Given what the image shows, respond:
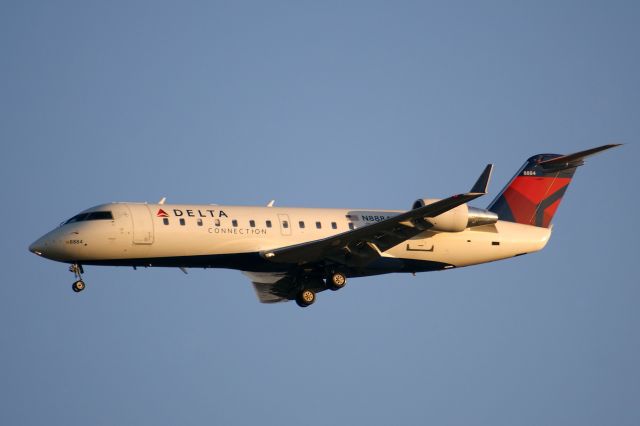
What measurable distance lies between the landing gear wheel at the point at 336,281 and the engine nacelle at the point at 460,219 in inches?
130

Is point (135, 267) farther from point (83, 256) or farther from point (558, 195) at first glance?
point (558, 195)

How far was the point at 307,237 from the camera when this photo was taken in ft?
123

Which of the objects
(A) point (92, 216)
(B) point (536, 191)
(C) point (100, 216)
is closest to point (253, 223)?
(C) point (100, 216)

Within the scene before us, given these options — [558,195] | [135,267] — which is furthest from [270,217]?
[558,195]

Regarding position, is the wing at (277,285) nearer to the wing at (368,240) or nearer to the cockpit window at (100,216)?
the wing at (368,240)

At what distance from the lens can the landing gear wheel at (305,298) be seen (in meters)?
38.4

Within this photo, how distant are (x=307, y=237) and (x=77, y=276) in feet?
23.9

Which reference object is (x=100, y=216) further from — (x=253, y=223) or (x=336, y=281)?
(x=336, y=281)

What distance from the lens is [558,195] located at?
137 ft

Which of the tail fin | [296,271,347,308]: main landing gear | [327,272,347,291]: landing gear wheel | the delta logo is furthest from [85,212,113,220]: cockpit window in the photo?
the tail fin

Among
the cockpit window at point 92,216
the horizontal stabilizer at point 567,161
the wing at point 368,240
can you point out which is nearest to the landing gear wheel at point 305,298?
the wing at point 368,240

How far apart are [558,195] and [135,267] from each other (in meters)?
15.4

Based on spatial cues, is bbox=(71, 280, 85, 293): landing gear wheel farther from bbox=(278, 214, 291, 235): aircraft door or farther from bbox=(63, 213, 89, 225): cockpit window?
bbox=(278, 214, 291, 235): aircraft door

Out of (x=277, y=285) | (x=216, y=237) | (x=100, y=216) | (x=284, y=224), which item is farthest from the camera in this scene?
(x=277, y=285)
